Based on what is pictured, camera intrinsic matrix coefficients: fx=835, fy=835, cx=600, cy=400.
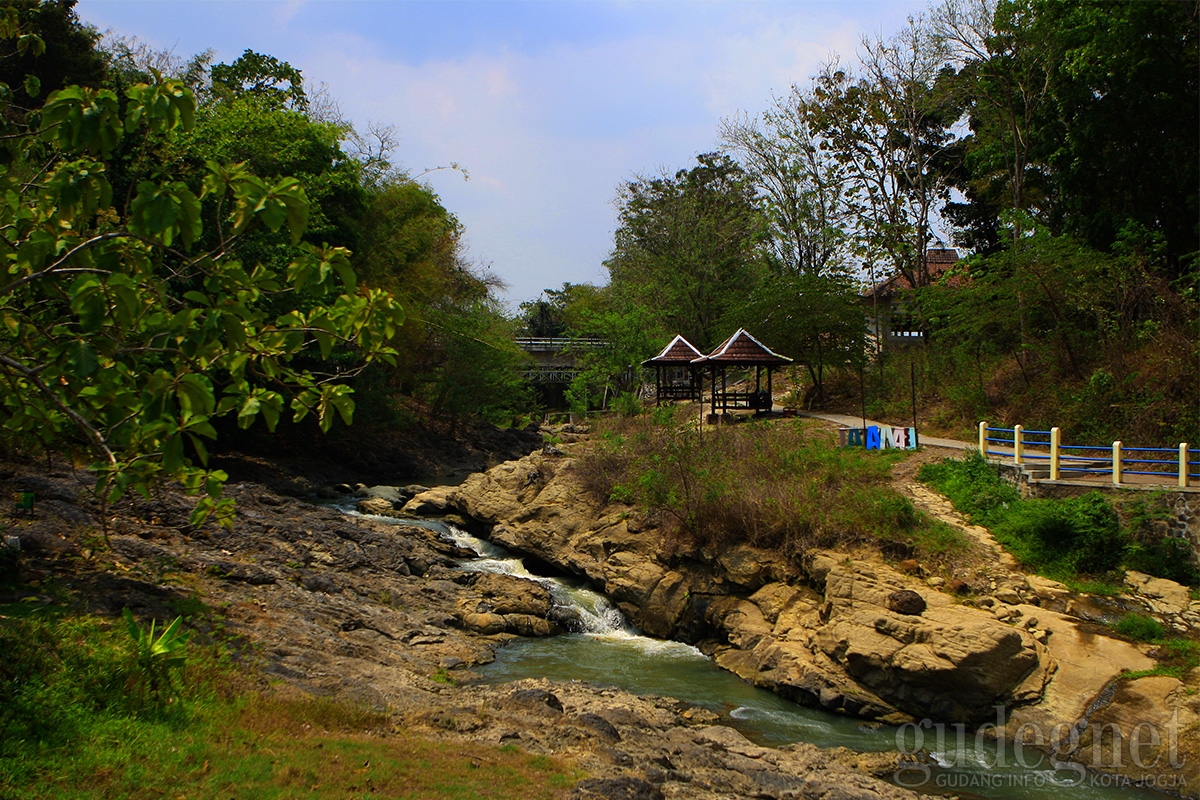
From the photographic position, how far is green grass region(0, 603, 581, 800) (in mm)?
5781

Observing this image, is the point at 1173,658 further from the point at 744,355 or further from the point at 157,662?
the point at 744,355

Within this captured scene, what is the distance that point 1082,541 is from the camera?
13812mm

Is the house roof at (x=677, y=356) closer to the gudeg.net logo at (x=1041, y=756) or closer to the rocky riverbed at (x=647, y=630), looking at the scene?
the rocky riverbed at (x=647, y=630)

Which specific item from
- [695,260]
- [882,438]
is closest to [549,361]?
[695,260]

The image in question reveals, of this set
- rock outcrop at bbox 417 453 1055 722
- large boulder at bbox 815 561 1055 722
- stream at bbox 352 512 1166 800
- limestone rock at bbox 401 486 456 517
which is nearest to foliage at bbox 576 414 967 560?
rock outcrop at bbox 417 453 1055 722

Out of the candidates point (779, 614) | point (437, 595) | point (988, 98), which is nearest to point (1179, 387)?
point (779, 614)

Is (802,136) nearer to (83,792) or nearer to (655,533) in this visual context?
(655,533)

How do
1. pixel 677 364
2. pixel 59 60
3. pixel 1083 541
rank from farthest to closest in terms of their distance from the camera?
pixel 677 364
pixel 59 60
pixel 1083 541

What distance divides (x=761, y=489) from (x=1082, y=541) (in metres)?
5.36

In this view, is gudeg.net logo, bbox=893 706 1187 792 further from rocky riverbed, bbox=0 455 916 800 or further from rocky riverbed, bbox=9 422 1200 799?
rocky riverbed, bbox=0 455 916 800

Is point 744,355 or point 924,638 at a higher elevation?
point 744,355

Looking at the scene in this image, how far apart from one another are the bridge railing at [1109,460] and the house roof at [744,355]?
28.5 ft

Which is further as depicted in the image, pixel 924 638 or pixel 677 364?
pixel 677 364

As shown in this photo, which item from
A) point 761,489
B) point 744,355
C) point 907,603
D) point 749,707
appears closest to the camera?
point 749,707
